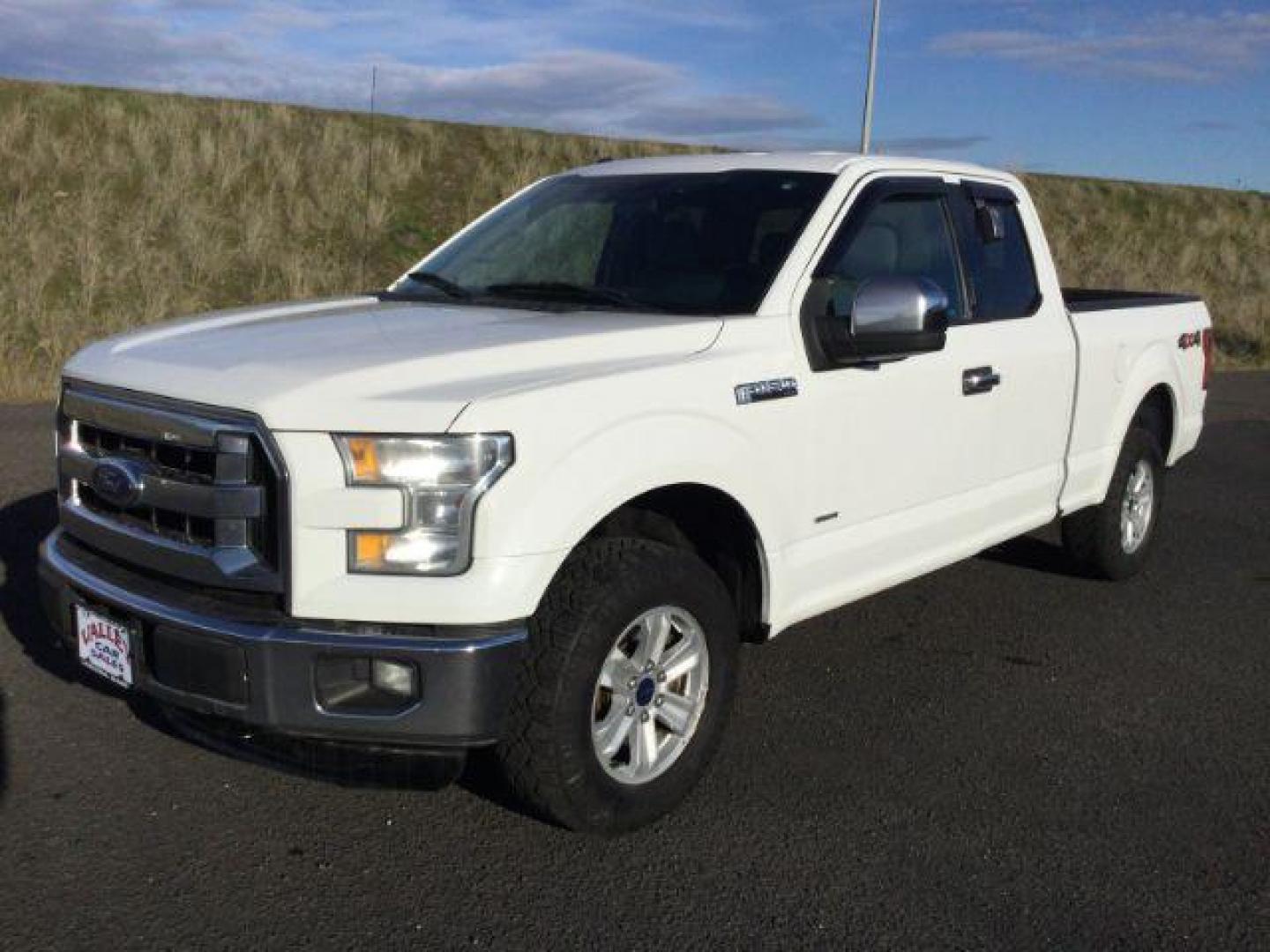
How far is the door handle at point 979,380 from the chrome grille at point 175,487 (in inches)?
102

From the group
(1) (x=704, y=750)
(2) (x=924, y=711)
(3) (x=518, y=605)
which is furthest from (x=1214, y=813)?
(3) (x=518, y=605)

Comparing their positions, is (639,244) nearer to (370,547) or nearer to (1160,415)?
(370,547)

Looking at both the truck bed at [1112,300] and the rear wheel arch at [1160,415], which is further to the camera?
the rear wheel arch at [1160,415]

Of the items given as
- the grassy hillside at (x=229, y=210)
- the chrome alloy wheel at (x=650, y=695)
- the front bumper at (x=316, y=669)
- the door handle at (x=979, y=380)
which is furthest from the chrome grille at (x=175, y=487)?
the grassy hillside at (x=229, y=210)

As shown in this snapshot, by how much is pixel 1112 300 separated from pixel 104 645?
4.98m

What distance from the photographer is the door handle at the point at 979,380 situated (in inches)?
183

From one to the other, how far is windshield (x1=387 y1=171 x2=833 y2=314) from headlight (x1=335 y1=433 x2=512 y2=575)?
1.32 metres

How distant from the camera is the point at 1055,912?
321 centimetres

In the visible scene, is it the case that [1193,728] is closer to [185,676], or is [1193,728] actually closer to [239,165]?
[185,676]

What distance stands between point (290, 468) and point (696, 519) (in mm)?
1303

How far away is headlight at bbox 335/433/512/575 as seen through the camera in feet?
9.97

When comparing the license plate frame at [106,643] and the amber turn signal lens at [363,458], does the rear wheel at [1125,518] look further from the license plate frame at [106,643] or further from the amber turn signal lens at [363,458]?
the license plate frame at [106,643]

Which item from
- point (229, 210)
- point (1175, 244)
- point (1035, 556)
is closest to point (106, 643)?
point (1035, 556)

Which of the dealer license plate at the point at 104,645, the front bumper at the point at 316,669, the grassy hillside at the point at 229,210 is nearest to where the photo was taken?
the front bumper at the point at 316,669
